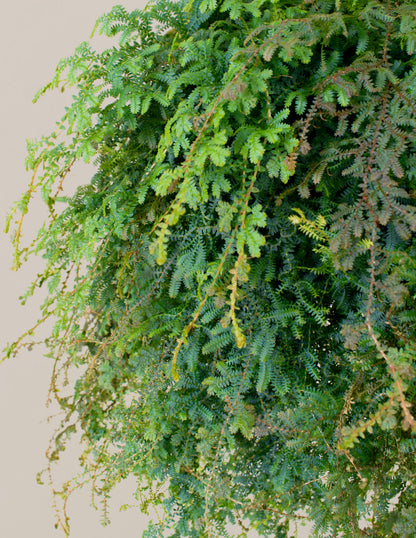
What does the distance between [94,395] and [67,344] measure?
8.8 inches

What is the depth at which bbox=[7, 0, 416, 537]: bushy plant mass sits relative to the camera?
0.84m

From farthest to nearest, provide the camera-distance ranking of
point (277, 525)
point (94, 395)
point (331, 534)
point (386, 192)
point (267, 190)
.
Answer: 1. point (94, 395)
2. point (277, 525)
3. point (331, 534)
4. point (267, 190)
5. point (386, 192)

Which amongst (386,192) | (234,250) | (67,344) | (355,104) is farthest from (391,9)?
(67,344)

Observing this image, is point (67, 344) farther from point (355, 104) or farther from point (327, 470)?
point (355, 104)

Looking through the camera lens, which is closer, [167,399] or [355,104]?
[355,104]

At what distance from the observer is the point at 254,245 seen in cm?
84

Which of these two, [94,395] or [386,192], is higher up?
[386,192]

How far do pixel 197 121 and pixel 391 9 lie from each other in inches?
13.7

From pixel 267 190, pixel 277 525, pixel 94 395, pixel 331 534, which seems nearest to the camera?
pixel 267 190

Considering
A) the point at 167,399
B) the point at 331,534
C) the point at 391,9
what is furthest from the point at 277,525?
the point at 391,9

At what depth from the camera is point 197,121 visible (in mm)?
878

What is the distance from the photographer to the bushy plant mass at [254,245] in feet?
2.76

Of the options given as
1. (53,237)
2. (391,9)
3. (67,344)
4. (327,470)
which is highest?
(391,9)

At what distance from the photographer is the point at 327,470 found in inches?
40.1
